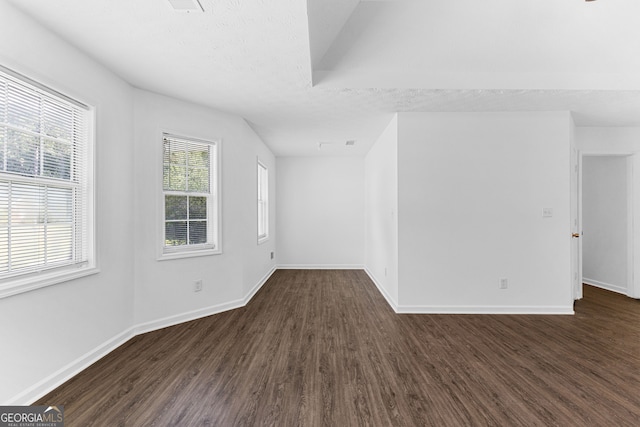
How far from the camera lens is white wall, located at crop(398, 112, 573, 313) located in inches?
134

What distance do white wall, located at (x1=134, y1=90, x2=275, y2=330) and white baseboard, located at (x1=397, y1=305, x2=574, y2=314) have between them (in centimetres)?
232

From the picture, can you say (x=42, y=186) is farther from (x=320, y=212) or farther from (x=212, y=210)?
(x=320, y=212)

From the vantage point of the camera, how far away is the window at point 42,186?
68.9 inches

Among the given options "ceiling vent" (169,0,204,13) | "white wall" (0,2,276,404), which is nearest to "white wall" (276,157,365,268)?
"white wall" (0,2,276,404)

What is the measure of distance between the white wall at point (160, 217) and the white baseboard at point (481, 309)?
232 cm

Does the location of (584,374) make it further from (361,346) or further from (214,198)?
(214,198)

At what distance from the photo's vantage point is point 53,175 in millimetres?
2072

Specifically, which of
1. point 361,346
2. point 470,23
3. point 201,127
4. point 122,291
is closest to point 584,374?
point 361,346

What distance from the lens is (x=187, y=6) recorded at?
5.63 ft

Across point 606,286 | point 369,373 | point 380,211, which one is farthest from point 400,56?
point 606,286

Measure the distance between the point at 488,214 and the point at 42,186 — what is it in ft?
14.7

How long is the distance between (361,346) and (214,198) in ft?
8.11

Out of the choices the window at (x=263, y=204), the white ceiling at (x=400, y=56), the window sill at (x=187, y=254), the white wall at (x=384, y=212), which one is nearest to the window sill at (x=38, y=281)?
the window sill at (x=187, y=254)

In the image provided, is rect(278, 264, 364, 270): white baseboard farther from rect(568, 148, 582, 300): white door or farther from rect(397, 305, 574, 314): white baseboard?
rect(568, 148, 582, 300): white door
